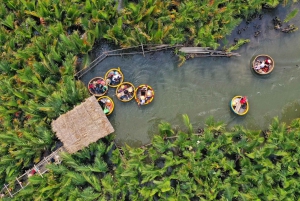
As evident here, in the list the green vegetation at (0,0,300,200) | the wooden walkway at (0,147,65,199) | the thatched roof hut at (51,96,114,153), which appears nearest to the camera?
the green vegetation at (0,0,300,200)

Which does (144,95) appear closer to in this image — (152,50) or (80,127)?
(152,50)

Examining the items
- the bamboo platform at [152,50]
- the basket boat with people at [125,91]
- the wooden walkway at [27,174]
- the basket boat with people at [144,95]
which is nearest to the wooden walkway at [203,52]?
the bamboo platform at [152,50]

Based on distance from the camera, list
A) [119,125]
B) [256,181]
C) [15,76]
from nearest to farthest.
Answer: [256,181] → [15,76] → [119,125]

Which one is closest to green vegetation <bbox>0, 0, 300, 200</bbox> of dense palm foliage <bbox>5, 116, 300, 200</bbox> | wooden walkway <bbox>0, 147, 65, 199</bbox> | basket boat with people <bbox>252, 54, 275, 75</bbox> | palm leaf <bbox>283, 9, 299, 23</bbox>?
dense palm foliage <bbox>5, 116, 300, 200</bbox>

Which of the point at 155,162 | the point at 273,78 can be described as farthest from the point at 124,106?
the point at 273,78

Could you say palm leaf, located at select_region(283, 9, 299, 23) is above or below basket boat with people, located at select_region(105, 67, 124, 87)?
above

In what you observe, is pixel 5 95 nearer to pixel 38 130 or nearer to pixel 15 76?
pixel 15 76

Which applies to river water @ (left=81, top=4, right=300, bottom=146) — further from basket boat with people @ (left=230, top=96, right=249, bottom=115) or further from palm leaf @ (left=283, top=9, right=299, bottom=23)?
palm leaf @ (left=283, top=9, right=299, bottom=23)

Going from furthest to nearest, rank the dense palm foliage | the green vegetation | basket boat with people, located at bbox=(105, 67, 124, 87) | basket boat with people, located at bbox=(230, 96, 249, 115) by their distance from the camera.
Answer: basket boat with people, located at bbox=(105, 67, 124, 87)
basket boat with people, located at bbox=(230, 96, 249, 115)
the green vegetation
the dense palm foliage

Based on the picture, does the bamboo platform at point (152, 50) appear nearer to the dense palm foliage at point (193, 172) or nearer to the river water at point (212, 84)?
the river water at point (212, 84)
